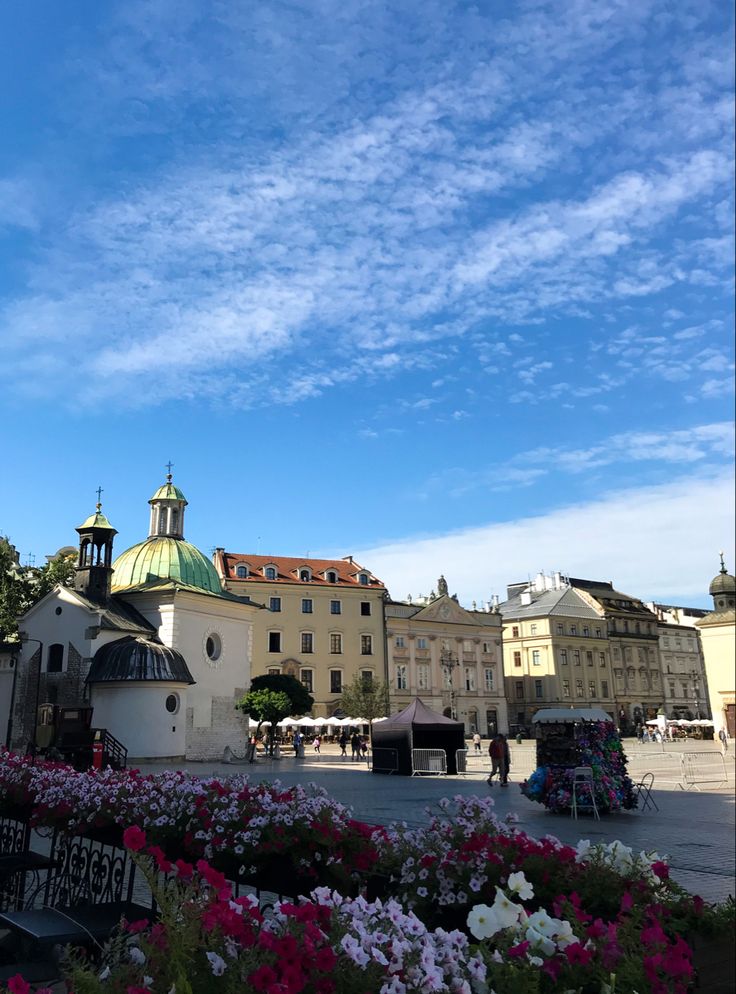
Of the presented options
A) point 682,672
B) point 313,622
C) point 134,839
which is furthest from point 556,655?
point 134,839

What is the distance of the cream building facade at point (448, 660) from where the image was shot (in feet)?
218

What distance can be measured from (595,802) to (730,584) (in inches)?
1626

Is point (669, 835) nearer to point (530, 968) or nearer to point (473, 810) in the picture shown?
point (473, 810)

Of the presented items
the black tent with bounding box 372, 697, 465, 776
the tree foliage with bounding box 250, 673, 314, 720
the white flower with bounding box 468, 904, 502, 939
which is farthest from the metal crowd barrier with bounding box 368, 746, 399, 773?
the white flower with bounding box 468, 904, 502, 939

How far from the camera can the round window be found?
4244cm

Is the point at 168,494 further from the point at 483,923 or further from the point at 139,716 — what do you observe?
the point at 483,923

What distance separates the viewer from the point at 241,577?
63.4 m

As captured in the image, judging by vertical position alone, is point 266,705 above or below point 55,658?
below

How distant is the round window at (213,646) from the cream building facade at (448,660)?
2480cm

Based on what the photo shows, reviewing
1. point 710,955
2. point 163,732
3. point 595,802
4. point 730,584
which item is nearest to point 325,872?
point 710,955

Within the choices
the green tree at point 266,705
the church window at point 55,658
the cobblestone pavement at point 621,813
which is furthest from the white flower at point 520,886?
the green tree at point 266,705

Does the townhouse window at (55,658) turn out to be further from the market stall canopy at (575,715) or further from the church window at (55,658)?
→ the market stall canopy at (575,715)

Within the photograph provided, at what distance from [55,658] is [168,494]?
490 inches

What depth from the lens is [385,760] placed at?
30.6 m
